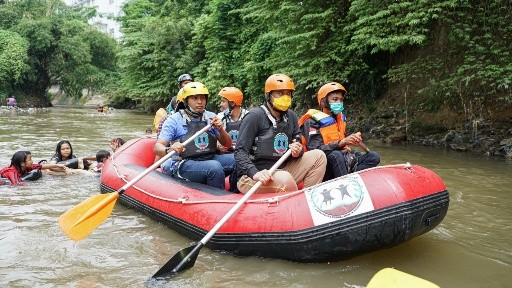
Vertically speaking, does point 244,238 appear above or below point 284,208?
below

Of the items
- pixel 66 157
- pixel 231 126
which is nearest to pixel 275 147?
pixel 231 126

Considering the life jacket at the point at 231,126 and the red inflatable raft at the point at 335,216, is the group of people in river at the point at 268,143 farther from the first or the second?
the life jacket at the point at 231,126

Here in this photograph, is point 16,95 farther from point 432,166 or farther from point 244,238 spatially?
point 244,238

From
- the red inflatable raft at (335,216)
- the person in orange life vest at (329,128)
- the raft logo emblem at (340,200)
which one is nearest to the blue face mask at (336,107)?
the person in orange life vest at (329,128)

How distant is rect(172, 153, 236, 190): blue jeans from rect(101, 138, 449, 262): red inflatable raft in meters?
0.49

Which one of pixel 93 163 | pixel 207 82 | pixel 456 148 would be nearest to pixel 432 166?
pixel 456 148

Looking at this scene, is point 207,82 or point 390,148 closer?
point 390,148

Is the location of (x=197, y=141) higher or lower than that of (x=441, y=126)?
higher

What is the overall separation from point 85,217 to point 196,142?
1279mm

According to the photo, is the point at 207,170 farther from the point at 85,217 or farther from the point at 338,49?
the point at 338,49

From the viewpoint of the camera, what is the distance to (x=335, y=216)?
12.0 feet

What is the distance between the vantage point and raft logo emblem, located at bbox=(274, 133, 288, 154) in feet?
14.5

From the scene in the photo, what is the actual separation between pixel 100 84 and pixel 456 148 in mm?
28821

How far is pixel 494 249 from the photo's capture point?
431cm
